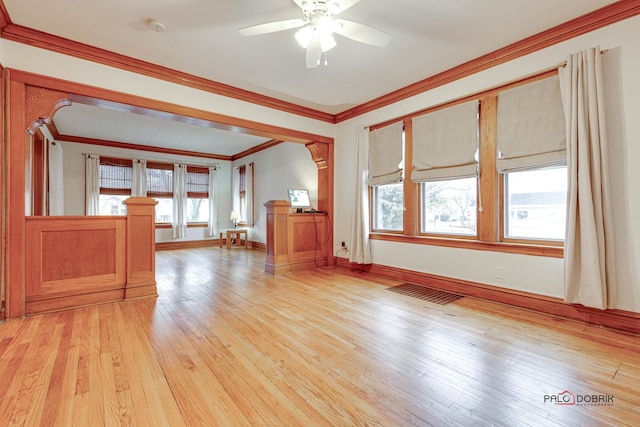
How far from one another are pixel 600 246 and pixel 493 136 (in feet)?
4.82

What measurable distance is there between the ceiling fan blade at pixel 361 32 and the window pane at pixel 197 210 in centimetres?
727

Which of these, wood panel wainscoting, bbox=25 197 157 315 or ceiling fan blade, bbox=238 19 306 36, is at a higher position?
ceiling fan blade, bbox=238 19 306 36

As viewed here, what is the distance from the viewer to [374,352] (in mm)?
2068

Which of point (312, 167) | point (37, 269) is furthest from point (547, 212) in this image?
point (37, 269)

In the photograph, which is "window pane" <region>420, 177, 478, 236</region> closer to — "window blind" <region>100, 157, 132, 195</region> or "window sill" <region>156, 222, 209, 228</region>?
"window sill" <region>156, 222, 209, 228</region>

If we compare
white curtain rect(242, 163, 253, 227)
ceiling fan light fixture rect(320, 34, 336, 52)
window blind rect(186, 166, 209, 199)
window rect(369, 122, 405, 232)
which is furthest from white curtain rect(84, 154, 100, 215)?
ceiling fan light fixture rect(320, 34, 336, 52)

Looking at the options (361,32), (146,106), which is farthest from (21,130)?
(361,32)

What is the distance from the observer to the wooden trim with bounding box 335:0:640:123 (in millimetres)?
2410

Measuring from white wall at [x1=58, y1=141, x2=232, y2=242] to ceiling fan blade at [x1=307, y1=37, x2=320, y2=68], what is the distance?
6.64m

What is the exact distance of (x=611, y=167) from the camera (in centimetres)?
248

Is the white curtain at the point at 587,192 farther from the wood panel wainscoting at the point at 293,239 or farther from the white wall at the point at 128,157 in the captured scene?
the white wall at the point at 128,157

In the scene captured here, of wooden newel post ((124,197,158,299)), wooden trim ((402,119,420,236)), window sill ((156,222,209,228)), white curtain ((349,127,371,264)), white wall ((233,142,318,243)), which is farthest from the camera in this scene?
window sill ((156,222,209,228))

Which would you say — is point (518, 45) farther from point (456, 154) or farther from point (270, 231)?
point (270, 231)

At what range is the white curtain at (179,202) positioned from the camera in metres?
7.91
